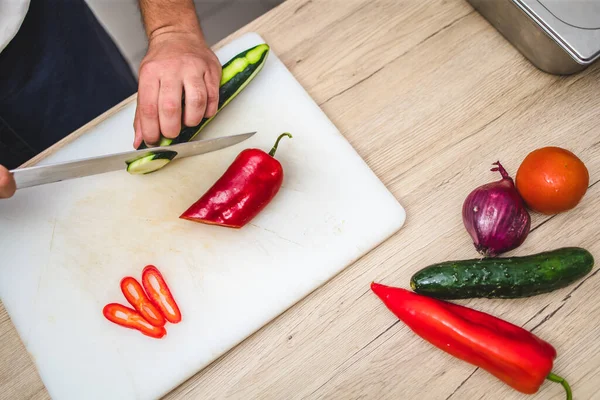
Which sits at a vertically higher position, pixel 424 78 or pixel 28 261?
pixel 28 261

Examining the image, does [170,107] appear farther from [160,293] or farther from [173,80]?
[160,293]

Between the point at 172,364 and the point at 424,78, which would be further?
the point at 424,78

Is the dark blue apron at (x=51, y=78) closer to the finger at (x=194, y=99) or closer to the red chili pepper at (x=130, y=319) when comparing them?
the finger at (x=194, y=99)

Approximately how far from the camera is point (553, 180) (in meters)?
0.93

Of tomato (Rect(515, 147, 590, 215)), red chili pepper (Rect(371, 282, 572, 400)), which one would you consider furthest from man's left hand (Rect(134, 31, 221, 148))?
tomato (Rect(515, 147, 590, 215))

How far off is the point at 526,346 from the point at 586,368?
142 mm

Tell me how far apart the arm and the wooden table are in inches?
7.6

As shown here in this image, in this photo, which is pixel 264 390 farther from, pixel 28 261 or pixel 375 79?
pixel 375 79

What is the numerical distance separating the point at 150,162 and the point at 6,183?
262 mm

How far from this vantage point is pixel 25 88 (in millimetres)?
1248

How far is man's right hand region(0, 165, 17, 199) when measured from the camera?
92 cm

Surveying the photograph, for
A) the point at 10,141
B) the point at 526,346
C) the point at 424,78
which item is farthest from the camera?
the point at 10,141

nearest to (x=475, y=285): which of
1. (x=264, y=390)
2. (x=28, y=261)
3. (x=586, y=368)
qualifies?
(x=586, y=368)

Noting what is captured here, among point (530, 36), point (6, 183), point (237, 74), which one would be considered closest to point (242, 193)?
point (237, 74)
